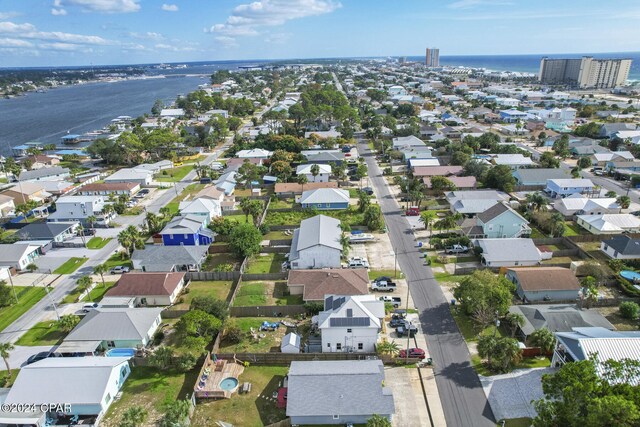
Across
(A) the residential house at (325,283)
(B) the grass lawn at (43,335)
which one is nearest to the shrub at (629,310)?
(A) the residential house at (325,283)

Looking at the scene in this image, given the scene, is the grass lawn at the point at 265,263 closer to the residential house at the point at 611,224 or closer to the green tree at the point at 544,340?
the green tree at the point at 544,340

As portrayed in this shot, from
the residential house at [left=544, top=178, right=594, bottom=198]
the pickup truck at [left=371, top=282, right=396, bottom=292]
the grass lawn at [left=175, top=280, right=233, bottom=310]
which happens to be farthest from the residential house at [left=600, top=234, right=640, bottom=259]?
the grass lawn at [left=175, top=280, right=233, bottom=310]

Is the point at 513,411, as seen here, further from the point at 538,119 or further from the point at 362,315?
the point at 538,119

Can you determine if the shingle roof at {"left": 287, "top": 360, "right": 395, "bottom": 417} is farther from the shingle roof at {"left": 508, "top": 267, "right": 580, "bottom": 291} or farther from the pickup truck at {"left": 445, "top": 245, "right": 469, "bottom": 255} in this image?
the pickup truck at {"left": 445, "top": 245, "right": 469, "bottom": 255}

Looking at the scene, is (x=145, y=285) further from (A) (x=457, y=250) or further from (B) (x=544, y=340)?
(B) (x=544, y=340)

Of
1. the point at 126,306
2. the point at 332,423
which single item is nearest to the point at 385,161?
the point at 126,306

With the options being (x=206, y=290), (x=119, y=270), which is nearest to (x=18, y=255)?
(x=119, y=270)

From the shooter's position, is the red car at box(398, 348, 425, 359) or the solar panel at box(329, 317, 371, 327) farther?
the solar panel at box(329, 317, 371, 327)
